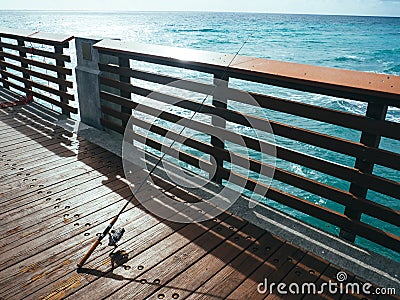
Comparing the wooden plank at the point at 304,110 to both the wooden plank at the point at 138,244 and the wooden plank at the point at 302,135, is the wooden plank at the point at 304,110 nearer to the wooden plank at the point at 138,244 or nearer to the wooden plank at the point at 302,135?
the wooden plank at the point at 302,135

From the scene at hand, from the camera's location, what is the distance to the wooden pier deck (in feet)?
7.18

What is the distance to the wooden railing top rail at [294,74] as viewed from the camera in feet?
7.30

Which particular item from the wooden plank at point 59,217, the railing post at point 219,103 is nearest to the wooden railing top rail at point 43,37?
the wooden plank at point 59,217

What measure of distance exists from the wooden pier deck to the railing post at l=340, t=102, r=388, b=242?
0.40 meters

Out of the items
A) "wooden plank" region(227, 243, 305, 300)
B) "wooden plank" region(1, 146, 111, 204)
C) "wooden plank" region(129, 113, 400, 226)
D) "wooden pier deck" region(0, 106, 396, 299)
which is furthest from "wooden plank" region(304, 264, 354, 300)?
"wooden plank" region(1, 146, 111, 204)

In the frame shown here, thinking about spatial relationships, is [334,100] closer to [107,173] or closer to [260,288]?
[107,173]

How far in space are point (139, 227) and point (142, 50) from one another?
1.83 metres

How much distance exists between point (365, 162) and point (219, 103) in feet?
4.23

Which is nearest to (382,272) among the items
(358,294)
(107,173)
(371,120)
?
(358,294)

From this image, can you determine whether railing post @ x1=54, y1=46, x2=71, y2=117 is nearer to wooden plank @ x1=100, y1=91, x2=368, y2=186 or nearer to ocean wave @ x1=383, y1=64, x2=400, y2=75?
wooden plank @ x1=100, y1=91, x2=368, y2=186

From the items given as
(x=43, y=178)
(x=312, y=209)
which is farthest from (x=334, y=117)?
(x=43, y=178)

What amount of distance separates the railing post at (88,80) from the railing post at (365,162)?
3.15m

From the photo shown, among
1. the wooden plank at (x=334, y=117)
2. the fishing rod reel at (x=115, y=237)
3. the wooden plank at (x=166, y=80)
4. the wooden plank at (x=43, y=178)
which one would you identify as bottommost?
the wooden plank at (x=43, y=178)

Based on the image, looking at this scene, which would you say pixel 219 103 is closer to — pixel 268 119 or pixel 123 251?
pixel 268 119
